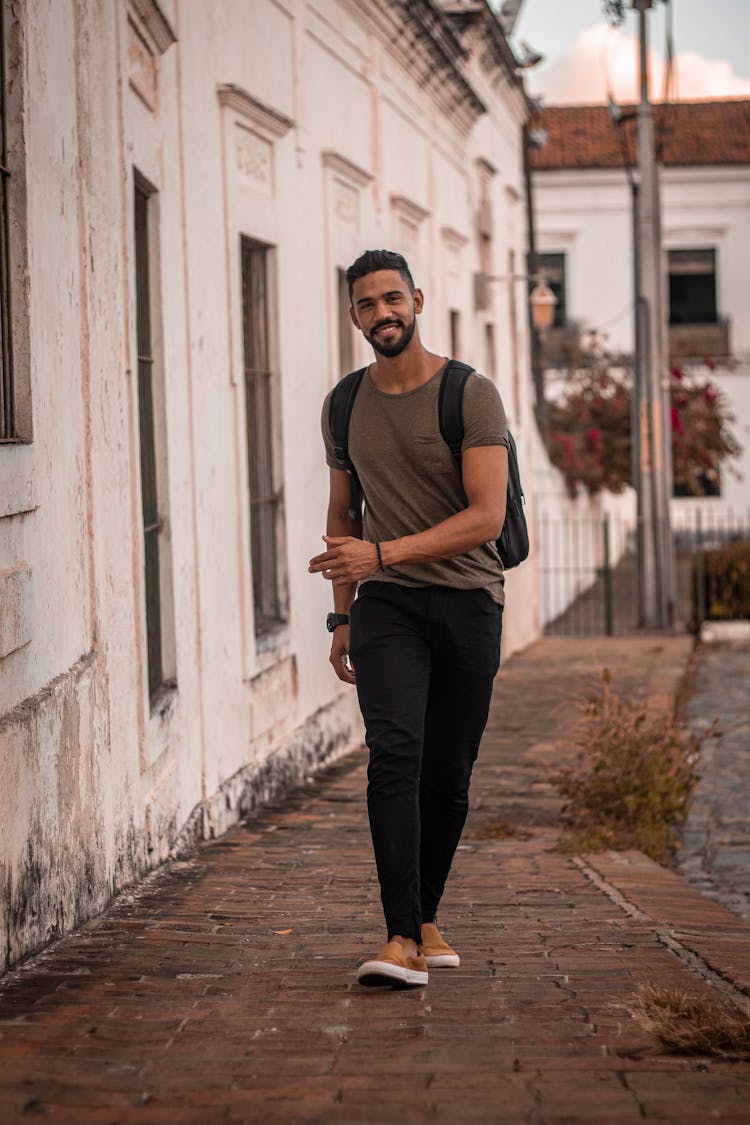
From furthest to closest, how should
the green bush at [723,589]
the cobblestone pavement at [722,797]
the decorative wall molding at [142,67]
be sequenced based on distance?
1. the green bush at [723,589]
2. the cobblestone pavement at [722,797]
3. the decorative wall molding at [142,67]

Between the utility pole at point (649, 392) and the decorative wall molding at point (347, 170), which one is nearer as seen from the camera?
the decorative wall molding at point (347, 170)

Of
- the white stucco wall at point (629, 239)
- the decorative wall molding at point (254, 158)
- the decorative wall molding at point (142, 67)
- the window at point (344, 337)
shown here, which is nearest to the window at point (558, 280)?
the white stucco wall at point (629, 239)

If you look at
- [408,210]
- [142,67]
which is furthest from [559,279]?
[142,67]

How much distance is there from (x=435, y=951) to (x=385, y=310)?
172 centimetres

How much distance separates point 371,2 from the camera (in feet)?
40.5

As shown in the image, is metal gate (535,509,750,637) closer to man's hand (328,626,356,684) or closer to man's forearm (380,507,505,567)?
man's hand (328,626,356,684)

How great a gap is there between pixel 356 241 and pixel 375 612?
25.4 ft

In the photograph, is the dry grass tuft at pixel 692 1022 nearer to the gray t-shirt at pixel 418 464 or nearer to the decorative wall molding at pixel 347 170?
the gray t-shirt at pixel 418 464

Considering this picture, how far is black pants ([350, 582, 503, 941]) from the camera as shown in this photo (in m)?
4.50

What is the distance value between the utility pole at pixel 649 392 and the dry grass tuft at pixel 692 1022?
18.3 meters

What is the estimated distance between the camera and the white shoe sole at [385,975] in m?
4.35

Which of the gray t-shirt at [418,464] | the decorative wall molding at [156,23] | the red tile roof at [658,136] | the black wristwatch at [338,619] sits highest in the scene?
the red tile roof at [658,136]

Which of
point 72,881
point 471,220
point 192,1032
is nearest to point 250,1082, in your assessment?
point 192,1032

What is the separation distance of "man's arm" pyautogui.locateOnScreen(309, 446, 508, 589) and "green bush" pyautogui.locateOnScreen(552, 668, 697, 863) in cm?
383
